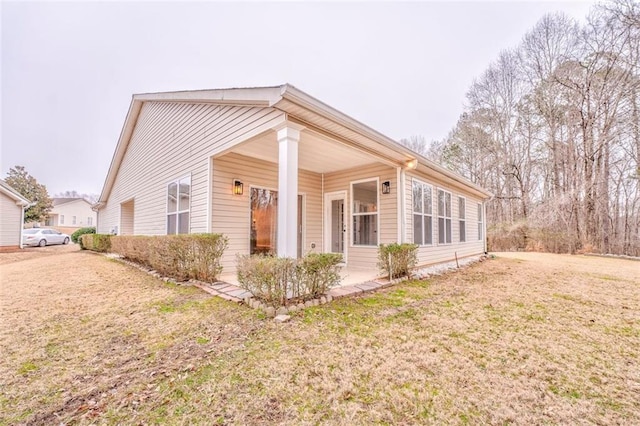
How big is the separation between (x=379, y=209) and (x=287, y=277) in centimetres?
394

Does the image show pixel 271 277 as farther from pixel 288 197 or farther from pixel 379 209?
pixel 379 209

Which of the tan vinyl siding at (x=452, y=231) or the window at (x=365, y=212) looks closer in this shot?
the tan vinyl siding at (x=452, y=231)

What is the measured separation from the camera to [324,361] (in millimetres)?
2328

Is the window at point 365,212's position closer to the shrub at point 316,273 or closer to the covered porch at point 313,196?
the covered porch at point 313,196

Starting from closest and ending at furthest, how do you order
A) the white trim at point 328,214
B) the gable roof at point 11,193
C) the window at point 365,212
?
the window at point 365,212 < the white trim at point 328,214 < the gable roof at point 11,193

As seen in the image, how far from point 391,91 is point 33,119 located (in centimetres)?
2595

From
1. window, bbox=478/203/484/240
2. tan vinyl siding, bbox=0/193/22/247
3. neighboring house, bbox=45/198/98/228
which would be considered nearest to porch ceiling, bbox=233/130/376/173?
window, bbox=478/203/484/240

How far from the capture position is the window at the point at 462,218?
9.73m

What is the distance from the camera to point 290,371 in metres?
2.18

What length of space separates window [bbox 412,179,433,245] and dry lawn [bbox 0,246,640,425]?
9.79ft

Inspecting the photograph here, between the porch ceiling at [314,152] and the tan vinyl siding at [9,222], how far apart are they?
610 inches

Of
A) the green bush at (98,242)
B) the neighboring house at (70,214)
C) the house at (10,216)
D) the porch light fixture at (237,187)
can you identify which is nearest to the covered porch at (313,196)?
the porch light fixture at (237,187)

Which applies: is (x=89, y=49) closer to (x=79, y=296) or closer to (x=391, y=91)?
(x=79, y=296)

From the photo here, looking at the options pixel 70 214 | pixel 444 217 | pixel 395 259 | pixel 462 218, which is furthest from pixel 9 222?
pixel 70 214
